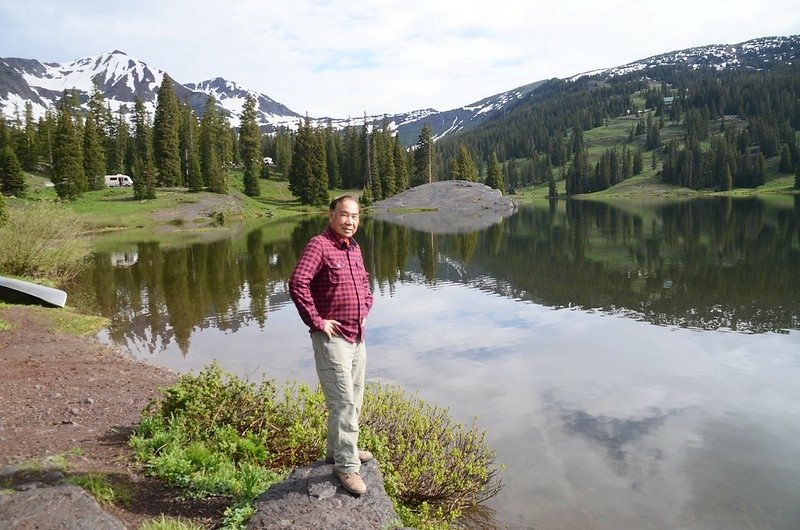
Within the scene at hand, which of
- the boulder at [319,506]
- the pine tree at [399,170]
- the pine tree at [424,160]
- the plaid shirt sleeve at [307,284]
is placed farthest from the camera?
the pine tree at [424,160]

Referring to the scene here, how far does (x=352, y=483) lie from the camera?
212 inches

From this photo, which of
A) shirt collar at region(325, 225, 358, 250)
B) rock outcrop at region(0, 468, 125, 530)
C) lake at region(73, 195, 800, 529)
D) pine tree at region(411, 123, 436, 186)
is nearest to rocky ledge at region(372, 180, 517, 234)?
pine tree at region(411, 123, 436, 186)

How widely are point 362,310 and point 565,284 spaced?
20.7 metres

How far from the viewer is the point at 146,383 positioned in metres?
11.3

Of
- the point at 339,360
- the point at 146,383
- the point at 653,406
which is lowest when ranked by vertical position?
the point at 653,406

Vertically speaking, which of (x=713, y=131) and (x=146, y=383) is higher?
(x=713, y=131)

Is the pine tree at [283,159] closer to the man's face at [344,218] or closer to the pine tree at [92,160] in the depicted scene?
the pine tree at [92,160]

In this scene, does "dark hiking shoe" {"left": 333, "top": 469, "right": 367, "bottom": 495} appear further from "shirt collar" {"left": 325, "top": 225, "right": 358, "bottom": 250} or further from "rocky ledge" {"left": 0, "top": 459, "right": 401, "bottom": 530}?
"shirt collar" {"left": 325, "top": 225, "right": 358, "bottom": 250}

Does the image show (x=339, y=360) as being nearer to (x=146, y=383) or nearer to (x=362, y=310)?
(x=362, y=310)

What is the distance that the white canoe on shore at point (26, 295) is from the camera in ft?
66.4

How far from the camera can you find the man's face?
5645 millimetres

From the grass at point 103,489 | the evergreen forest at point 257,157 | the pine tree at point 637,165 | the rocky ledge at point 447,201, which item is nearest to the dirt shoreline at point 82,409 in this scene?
the grass at point 103,489

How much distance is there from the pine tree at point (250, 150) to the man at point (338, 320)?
3723 inches

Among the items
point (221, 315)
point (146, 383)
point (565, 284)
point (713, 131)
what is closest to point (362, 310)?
point (146, 383)
